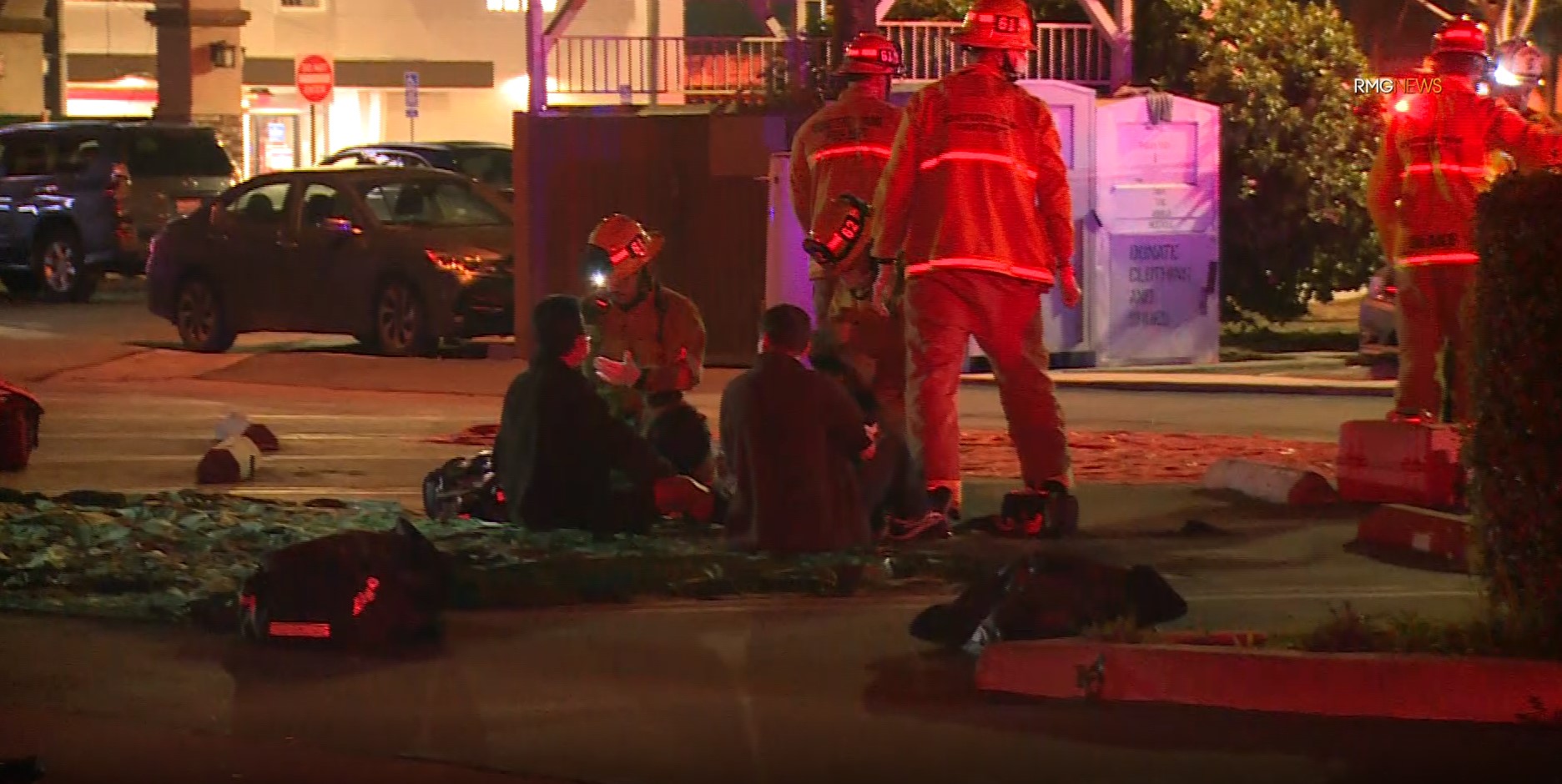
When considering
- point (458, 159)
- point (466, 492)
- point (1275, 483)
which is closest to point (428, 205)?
point (466, 492)

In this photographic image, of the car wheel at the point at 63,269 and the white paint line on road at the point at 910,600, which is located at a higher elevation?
the car wheel at the point at 63,269

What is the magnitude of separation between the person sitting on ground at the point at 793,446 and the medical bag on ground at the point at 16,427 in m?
4.70

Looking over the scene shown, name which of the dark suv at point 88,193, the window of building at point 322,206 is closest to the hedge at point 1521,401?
the window of building at point 322,206

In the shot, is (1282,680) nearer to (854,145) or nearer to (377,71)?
(854,145)

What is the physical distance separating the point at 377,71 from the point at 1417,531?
1645 inches

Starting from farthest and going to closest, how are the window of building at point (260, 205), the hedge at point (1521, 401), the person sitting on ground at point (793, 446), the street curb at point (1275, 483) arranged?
the window of building at point (260, 205) → the street curb at point (1275, 483) → the person sitting on ground at point (793, 446) → the hedge at point (1521, 401)

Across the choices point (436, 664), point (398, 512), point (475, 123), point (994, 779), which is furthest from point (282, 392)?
point (475, 123)

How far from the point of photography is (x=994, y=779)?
6.11 meters

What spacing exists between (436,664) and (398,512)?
9.08 ft

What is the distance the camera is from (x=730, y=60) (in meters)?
18.3

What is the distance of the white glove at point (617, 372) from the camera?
32.7 ft

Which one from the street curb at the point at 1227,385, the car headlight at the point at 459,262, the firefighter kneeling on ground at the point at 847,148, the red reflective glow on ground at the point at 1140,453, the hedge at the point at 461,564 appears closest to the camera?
the hedge at the point at 461,564

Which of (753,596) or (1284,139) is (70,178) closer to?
(1284,139)

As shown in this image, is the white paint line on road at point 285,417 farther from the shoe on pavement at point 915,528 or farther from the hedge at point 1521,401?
the hedge at point 1521,401
